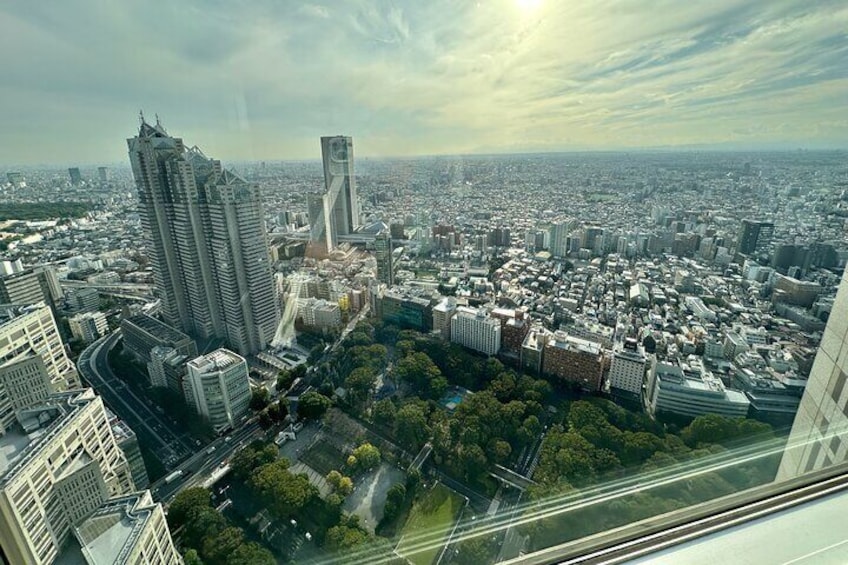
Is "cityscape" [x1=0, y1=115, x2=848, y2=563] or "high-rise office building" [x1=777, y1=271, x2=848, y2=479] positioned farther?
"cityscape" [x1=0, y1=115, x2=848, y2=563]

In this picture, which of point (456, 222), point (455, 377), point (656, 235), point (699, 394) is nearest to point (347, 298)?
point (455, 377)

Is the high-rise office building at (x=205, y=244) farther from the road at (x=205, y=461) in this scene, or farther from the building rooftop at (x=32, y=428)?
the building rooftop at (x=32, y=428)

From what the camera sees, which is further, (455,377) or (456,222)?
(456,222)

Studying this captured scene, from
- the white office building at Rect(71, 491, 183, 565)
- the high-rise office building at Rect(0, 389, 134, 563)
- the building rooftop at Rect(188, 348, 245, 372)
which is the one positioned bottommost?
the building rooftop at Rect(188, 348, 245, 372)

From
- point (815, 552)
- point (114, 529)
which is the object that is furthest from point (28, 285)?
point (815, 552)

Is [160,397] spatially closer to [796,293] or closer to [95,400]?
[95,400]

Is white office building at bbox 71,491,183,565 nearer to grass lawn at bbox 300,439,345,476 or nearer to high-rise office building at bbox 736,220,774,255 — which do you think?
grass lawn at bbox 300,439,345,476

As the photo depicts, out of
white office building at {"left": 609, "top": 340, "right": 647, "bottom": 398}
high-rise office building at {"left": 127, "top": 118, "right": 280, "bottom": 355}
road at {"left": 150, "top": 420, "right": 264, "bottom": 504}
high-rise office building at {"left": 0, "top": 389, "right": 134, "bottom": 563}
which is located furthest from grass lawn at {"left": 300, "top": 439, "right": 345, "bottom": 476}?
white office building at {"left": 609, "top": 340, "right": 647, "bottom": 398}

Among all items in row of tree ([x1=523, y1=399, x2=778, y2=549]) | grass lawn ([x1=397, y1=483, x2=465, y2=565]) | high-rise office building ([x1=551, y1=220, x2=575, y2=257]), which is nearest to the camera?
row of tree ([x1=523, y1=399, x2=778, y2=549])
